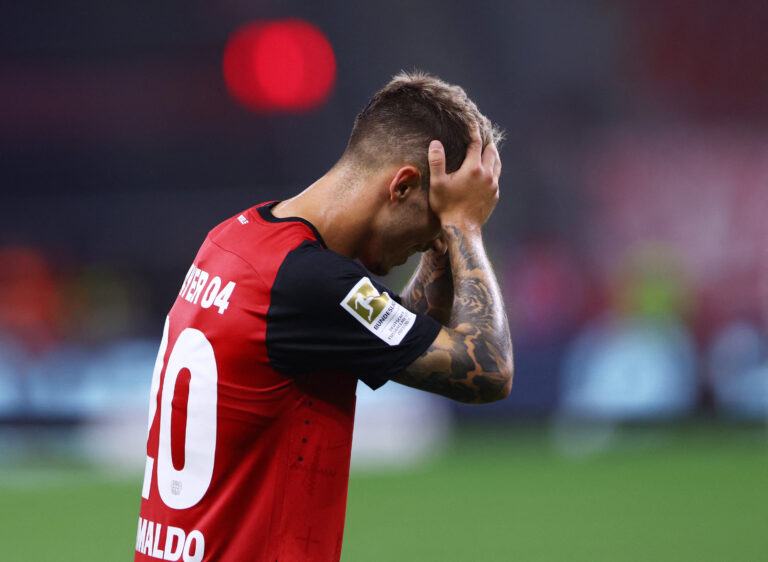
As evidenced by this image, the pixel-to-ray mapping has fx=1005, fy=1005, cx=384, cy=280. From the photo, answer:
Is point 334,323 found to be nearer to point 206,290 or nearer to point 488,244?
point 206,290

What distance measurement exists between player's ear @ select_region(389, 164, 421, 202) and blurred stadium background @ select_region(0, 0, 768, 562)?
453 centimetres

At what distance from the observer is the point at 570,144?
17.2m

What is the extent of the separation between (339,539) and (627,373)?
9.64 meters

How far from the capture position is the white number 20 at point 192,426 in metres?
2.38

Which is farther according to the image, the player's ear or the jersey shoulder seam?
the player's ear

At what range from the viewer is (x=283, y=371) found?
2385 mm

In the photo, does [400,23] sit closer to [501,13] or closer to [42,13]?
[501,13]

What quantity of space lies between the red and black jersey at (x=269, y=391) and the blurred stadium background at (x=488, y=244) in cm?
444

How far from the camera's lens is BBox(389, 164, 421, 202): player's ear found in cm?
258

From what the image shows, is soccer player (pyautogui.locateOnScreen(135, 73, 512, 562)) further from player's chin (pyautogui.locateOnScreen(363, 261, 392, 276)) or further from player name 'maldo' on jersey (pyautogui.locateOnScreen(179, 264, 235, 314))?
player's chin (pyautogui.locateOnScreen(363, 261, 392, 276))

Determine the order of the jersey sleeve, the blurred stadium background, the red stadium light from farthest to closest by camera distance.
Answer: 1. the red stadium light
2. the blurred stadium background
3. the jersey sleeve

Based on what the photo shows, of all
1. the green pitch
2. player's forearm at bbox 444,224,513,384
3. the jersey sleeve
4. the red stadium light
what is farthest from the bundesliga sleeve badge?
the red stadium light

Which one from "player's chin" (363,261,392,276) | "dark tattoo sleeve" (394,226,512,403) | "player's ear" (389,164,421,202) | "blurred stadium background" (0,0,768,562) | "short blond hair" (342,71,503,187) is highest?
"blurred stadium background" (0,0,768,562)

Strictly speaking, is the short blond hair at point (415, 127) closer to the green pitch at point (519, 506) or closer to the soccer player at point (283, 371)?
the soccer player at point (283, 371)
